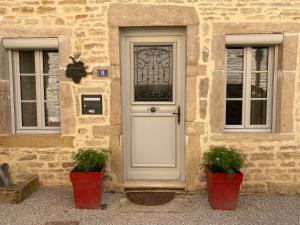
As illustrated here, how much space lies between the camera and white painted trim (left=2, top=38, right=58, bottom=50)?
4.32m

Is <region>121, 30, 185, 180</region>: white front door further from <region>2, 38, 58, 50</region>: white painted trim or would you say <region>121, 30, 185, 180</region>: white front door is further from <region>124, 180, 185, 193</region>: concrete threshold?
<region>2, 38, 58, 50</region>: white painted trim

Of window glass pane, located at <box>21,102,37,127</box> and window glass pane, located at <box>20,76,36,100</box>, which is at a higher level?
window glass pane, located at <box>20,76,36,100</box>

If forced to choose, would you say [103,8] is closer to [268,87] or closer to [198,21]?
[198,21]

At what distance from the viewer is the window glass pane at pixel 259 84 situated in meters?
4.45

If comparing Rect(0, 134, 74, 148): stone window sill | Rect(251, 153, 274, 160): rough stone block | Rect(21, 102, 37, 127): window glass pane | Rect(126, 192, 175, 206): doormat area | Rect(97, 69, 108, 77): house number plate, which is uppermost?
Rect(97, 69, 108, 77): house number plate

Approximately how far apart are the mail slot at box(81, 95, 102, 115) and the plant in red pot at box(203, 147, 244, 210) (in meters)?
1.74

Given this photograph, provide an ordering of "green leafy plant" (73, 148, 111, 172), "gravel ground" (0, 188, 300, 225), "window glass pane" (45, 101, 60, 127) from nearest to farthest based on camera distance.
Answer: "gravel ground" (0, 188, 300, 225) < "green leafy plant" (73, 148, 111, 172) < "window glass pane" (45, 101, 60, 127)

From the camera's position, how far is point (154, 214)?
3812 millimetres

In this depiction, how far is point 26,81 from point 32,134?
31.6 inches

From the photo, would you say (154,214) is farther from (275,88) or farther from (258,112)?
(275,88)

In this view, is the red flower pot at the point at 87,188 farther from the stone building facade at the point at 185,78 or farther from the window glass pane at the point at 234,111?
the window glass pane at the point at 234,111

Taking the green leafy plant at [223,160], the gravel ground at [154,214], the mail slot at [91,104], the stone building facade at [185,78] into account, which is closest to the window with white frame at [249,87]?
the stone building facade at [185,78]

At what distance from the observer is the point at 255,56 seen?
14.5 feet

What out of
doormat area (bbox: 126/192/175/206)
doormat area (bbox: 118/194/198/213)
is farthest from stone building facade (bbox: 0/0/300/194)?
doormat area (bbox: 118/194/198/213)
